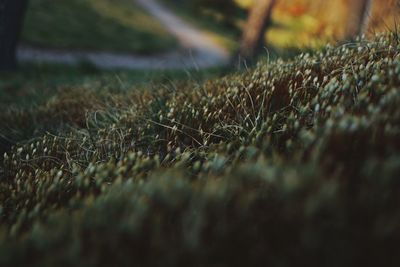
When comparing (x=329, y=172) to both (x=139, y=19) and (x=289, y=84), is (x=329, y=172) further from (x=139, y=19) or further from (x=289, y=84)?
(x=139, y=19)

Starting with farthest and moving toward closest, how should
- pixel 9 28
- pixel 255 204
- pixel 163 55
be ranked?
pixel 163 55 < pixel 9 28 < pixel 255 204

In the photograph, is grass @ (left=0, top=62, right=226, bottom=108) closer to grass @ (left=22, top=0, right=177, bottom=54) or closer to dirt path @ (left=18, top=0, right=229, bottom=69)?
dirt path @ (left=18, top=0, right=229, bottom=69)

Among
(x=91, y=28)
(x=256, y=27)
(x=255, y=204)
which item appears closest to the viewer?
(x=255, y=204)

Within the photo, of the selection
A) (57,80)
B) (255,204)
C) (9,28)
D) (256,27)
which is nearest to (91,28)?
(9,28)

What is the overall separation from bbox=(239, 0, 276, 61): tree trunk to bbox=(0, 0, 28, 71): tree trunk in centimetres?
618

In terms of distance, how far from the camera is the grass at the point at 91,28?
55.6 feet

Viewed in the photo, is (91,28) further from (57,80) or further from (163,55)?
(57,80)

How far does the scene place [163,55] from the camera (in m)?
20.5

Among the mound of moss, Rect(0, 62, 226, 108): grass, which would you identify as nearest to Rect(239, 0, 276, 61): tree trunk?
Rect(0, 62, 226, 108): grass

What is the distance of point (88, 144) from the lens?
4258mm

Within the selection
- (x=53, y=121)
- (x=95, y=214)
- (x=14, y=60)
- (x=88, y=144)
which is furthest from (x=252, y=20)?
(x=95, y=214)

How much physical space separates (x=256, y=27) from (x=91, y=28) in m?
9.88

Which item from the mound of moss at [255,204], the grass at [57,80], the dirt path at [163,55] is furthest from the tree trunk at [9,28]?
the mound of moss at [255,204]

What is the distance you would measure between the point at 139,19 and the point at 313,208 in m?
24.8
